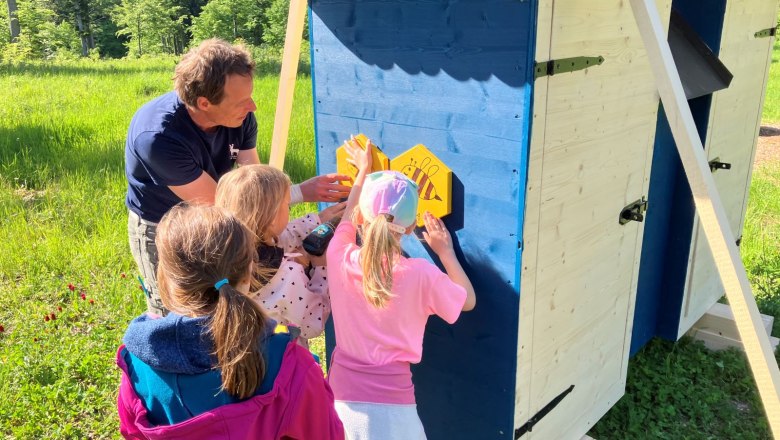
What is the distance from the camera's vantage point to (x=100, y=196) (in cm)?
600

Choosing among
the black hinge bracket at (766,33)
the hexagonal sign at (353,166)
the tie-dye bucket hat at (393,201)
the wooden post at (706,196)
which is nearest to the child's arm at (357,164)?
the hexagonal sign at (353,166)

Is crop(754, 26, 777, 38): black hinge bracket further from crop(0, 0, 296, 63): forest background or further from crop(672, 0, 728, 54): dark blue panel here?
crop(0, 0, 296, 63): forest background

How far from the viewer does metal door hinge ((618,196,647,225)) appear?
2744mm

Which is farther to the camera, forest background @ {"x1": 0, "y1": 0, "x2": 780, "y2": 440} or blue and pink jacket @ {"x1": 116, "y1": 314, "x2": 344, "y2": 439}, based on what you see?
forest background @ {"x1": 0, "y1": 0, "x2": 780, "y2": 440}

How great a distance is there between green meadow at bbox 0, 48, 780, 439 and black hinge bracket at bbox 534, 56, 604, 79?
1.96 meters

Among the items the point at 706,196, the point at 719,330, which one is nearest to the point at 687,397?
the point at 719,330

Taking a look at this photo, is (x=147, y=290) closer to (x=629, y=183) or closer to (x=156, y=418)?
(x=156, y=418)

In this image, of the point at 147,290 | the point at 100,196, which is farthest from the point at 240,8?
the point at 147,290

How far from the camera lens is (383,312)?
6.62 ft

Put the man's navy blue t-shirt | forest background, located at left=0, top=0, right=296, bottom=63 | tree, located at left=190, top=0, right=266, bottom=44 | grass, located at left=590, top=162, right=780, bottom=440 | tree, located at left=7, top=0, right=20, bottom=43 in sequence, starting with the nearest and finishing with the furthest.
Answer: the man's navy blue t-shirt, grass, located at left=590, top=162, right=780, bottom=440, tree, located at left=7, top=0, right=20, bottom=43, forest background, located at left=0, top=0, right=296, bottom=63, tree, located at left=190, top=0, right=266, bottom=44

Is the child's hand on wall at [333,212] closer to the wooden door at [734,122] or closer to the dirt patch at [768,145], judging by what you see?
the wooden door at [734,122]

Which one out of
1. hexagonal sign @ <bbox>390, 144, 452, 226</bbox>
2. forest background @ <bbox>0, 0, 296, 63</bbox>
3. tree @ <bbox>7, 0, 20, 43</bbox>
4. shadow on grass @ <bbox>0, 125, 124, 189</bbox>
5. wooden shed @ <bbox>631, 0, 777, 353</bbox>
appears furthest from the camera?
forest background @ <bbox>0, 0, 296, 63</bbox>

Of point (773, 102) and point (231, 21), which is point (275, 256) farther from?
point (231, 21)

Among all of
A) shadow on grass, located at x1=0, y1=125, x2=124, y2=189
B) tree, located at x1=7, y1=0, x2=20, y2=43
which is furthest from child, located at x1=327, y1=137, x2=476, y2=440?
tree, located at x1=7, y1=0, x2=20, y2=43
